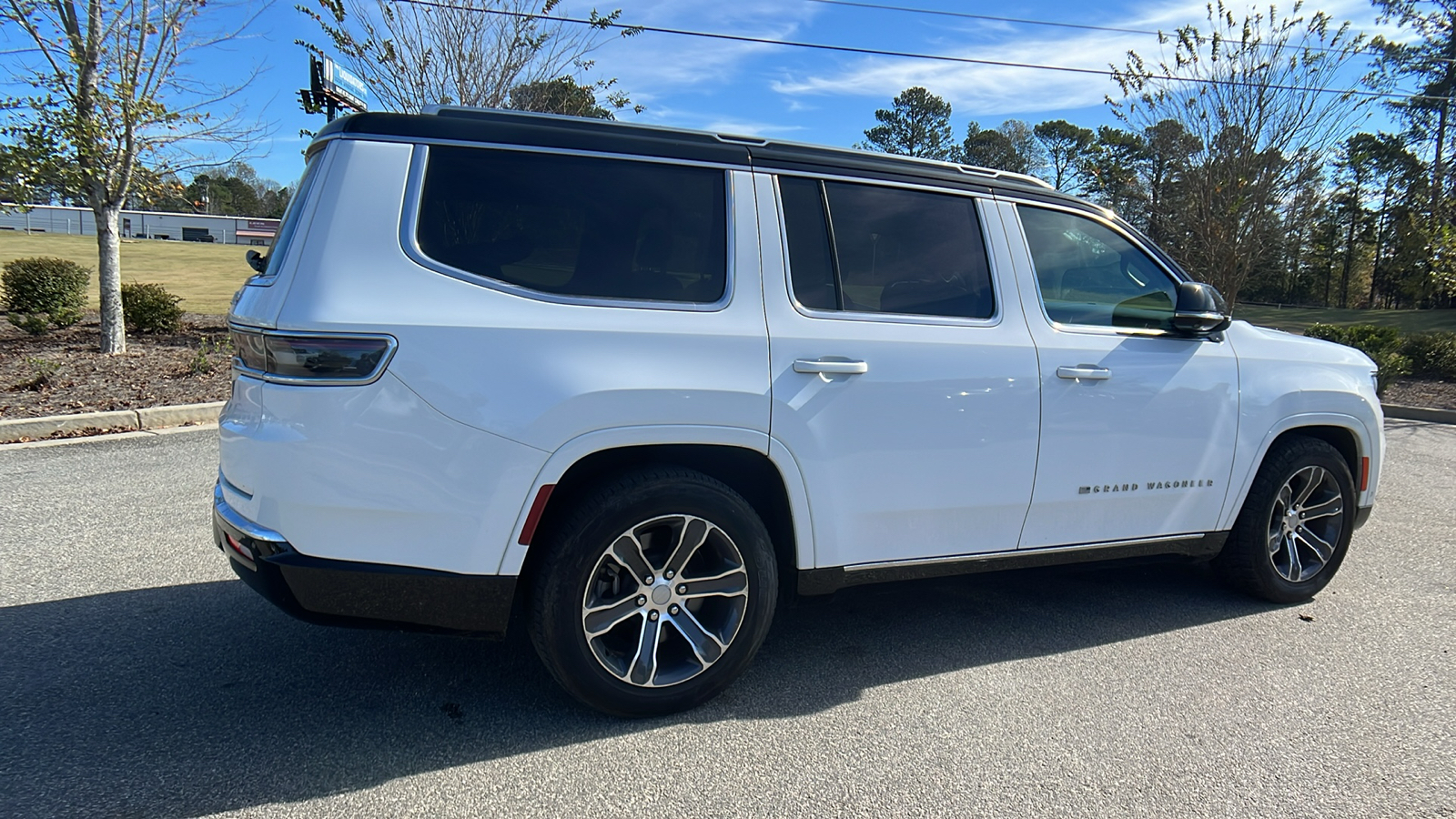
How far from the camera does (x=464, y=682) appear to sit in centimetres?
325

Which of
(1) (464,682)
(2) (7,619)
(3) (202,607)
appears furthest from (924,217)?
(2) (7,619)

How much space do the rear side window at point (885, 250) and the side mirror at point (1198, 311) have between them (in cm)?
94

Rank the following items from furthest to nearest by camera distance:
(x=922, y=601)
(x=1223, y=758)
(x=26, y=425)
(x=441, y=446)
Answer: (x=26, y=425), (x=922, y=601), (x=1223, y=758), (x=441, y=446)

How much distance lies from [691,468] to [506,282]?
2.90 feet

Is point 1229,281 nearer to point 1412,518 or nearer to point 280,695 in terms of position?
point 1412,518

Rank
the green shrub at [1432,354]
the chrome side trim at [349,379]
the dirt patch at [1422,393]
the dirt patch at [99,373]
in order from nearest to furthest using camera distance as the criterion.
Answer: the chrome side trim at [349,379] → the dirt patch at [99,373] → the dirt patch at [1422,393] → the green shrub at [1432,354]

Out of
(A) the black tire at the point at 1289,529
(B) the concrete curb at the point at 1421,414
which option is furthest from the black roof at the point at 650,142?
(B) the concrete curb at the point at 1421,414

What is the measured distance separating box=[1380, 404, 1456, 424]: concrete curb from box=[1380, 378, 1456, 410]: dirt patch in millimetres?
470

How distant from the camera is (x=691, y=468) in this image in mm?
3031

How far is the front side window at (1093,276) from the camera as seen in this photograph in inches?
144

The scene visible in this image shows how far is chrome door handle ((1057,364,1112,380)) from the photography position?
3.46m

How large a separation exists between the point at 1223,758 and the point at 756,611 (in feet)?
5.29

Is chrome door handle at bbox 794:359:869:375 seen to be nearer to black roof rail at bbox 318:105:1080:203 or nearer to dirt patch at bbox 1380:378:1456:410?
black roof rail at bbox 318:105:1080:203

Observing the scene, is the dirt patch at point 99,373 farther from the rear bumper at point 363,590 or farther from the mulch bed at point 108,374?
the rear bumper at point 363,590
